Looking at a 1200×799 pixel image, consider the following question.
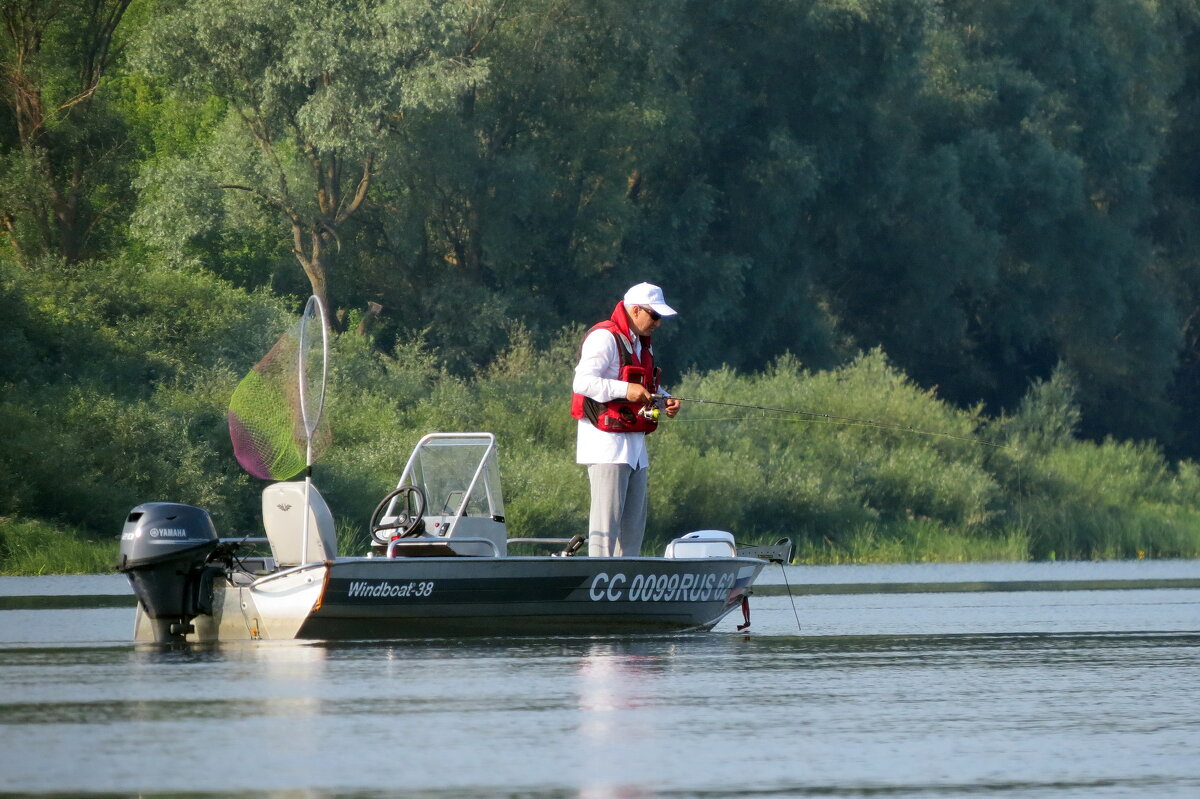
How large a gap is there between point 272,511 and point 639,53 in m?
28.0

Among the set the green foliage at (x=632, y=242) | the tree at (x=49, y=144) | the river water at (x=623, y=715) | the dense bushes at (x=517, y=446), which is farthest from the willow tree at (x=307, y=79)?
the river water at (x=623, y=715)

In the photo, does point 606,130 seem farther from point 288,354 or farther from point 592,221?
point 288,354

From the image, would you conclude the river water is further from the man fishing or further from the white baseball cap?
the white baseball cap

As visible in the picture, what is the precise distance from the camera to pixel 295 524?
12.3m

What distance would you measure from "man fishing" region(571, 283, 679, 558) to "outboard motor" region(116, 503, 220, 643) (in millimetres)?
2131

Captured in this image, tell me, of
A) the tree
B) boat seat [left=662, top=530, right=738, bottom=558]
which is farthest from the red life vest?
the tree

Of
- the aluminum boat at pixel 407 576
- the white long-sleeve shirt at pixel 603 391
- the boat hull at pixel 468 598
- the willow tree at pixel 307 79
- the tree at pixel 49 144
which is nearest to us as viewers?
the boat hull at pixel 468 598

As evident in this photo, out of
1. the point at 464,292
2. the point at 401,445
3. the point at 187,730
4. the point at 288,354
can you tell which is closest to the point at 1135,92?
the point at 464,292

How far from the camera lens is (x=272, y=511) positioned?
1242cm

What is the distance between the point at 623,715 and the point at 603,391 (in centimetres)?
420

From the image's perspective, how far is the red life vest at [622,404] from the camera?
12514 millimetres

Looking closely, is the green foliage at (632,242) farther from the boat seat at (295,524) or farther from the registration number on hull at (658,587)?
the registration number on hull at (658,587)

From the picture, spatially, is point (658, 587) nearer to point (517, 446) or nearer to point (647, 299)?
point (647, 299)

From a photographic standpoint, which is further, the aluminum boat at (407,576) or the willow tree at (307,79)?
the willow tree at (307,79)
